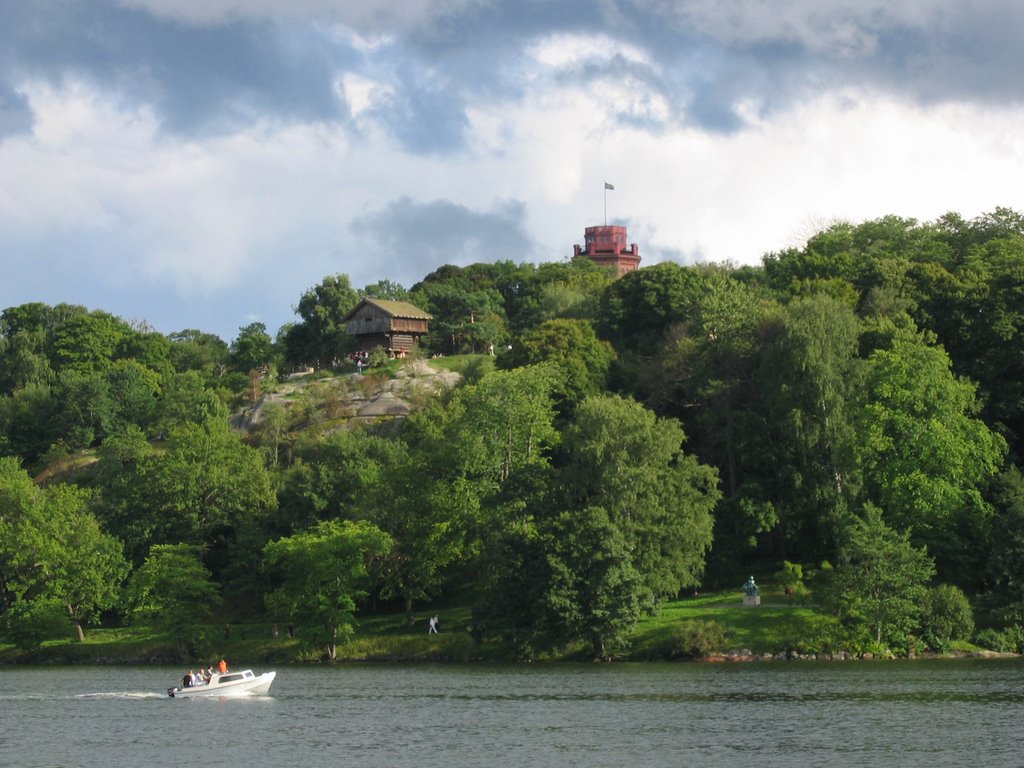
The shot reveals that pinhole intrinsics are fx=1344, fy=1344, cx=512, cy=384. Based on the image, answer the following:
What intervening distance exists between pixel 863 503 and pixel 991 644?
1104cm

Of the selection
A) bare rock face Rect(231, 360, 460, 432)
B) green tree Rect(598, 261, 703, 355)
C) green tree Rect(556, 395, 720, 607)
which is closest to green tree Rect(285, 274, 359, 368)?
bare rock face Rect(231, 360, 460, 432)

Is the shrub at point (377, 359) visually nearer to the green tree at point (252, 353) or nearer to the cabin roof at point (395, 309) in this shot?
the cabin roof at point (395, 309)

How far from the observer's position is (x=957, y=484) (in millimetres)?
75062

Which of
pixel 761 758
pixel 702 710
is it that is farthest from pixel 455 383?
pixel 761 758

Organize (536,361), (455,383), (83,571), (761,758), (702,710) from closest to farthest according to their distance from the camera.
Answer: (761,758)
(702,710)
(83,571)
(536,361)
(455,383)

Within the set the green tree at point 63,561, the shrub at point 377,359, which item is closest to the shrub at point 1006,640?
the green tree at point 63,561

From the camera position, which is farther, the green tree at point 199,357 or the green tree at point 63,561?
the green tree at point 199,357

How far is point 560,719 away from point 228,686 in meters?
20.4

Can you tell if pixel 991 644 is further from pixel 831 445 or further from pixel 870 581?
pixel 831 445

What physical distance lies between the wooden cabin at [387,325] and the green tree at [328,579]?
47435mm

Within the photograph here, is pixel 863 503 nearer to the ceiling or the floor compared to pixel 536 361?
nearer to the floor

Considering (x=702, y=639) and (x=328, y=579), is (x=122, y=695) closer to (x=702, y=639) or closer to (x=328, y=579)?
(x=328, y=579)

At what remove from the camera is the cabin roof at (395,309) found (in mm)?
129000

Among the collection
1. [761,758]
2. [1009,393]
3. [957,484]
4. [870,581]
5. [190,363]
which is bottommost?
[761,758]
